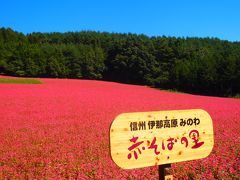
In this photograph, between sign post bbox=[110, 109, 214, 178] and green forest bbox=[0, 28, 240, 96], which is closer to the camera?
sign post bbox=[110, 109, 214, 178]

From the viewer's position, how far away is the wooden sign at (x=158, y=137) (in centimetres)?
371

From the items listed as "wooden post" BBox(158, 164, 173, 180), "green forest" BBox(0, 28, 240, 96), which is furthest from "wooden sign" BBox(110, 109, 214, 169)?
"green forest" BBox(0, 28, 240, 96)

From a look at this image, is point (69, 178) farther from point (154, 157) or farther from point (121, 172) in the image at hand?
point (154, 157)

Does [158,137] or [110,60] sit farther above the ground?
[110,60]

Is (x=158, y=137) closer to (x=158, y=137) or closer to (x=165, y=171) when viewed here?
(x=158, y=137)

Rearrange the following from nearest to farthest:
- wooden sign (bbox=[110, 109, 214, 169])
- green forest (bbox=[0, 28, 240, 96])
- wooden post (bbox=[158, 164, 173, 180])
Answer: wooden sign (bbox=[110, 109, 214, 169]), wooden post (bbox=[158, 164, 173, 180]), green forest (bbox=[0, 28, 240, 96])

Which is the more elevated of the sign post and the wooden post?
the sign post

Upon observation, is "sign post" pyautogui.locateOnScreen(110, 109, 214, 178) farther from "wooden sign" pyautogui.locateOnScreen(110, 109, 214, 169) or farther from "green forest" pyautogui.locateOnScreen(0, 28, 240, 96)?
"green forest" pyautogui.locateOnScreen(0, 28, 240, 96)

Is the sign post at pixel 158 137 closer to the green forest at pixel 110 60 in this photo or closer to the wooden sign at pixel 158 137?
the wooden sign at pixel 158 137

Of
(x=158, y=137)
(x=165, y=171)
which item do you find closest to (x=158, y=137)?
(x=158, y=137)

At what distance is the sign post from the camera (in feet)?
12.2

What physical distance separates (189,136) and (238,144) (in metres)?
5.57

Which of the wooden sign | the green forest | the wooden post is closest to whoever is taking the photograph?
the wooden sign

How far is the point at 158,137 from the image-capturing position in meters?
3.95
